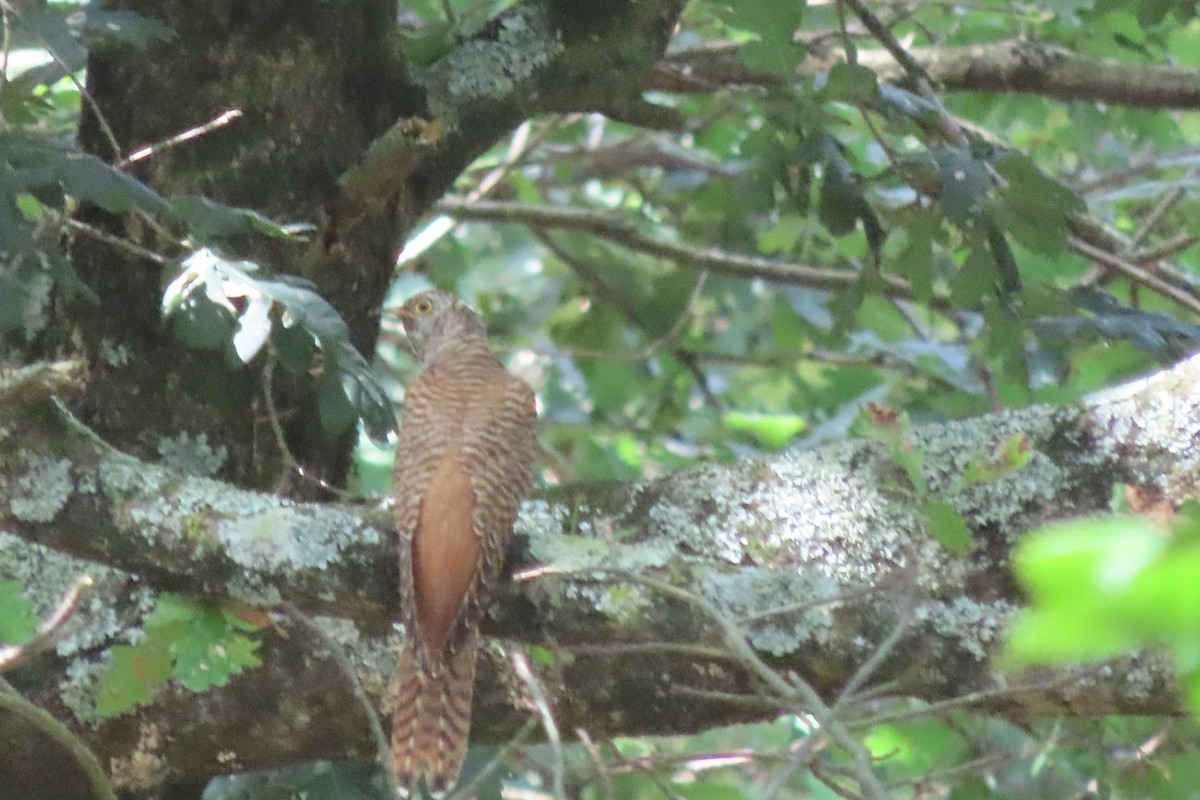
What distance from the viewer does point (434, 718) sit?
2.16 metres

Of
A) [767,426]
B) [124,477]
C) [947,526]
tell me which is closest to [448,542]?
[124,477]

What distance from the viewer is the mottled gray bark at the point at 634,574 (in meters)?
2.03

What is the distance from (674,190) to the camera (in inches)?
219

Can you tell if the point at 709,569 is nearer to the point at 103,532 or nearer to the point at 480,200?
the point at 103,532

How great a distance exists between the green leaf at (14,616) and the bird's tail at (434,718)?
2.01 ft

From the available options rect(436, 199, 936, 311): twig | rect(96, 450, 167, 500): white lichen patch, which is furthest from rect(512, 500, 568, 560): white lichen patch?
rect(436, 199, 936, 311): twig

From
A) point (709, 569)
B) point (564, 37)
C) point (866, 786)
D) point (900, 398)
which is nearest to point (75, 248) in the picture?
point (564, 37)

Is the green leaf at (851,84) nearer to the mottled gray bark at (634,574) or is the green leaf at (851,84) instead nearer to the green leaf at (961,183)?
the green leaf at (961,183)

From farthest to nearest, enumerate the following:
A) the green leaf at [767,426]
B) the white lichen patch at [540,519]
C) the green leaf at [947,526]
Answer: the green leaf at [767,426]
the white lichen patch at [540,519]
the green leaf at [947,526]

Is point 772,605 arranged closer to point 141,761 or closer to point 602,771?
point 602,771

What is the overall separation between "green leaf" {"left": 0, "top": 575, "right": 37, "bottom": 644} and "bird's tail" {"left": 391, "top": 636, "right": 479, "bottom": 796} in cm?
61

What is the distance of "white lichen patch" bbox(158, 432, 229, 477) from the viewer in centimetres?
260

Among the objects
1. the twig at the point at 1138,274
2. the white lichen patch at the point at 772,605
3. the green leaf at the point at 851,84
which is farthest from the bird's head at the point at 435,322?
the white lichen patch at the point at 772,605

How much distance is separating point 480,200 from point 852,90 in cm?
194
